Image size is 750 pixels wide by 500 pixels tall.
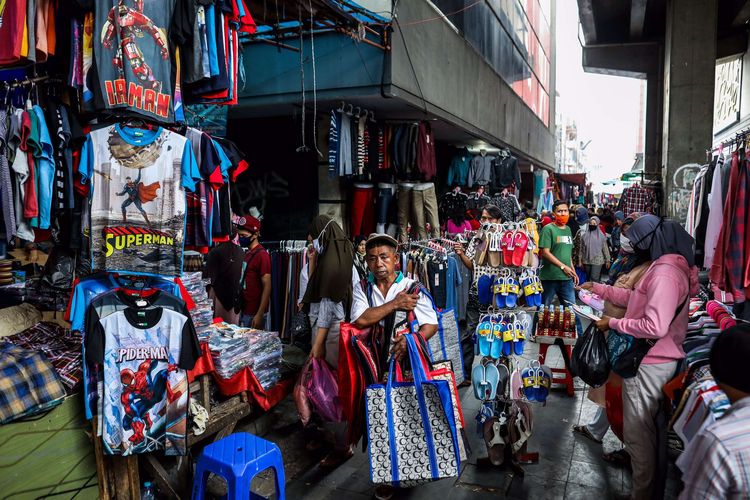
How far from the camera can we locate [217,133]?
7.01m

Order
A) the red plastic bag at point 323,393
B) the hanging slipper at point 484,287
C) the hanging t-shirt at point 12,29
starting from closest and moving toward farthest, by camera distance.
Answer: the hanging t-shirt at point 12,29 → the red plastic bag at point 323,393 → the hanging slipper at point 484,287

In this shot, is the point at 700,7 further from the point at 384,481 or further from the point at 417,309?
the point at 384,481

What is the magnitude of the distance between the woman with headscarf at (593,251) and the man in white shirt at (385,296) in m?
8.26

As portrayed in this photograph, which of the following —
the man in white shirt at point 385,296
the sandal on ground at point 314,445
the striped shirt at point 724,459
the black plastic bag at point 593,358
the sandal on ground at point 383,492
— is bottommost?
the sandal on ground at point 314,445

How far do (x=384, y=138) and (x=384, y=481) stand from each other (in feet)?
21.0

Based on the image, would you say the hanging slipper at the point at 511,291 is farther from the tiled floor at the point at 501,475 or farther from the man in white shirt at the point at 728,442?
the man in white shirt at the point at 728,442

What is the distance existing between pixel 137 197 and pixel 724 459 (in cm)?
352

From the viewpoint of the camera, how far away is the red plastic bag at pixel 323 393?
459 cm

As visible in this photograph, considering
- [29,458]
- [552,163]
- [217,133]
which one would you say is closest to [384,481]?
[29,458]

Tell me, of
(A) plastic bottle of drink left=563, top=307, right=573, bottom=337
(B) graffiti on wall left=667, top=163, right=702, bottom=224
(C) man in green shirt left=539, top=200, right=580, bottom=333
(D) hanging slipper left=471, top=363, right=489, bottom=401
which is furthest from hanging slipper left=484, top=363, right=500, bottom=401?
(B) graffiti on wall left=667, top=163, right=702, bottom=224

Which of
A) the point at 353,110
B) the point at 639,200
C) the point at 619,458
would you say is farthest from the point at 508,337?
the point at 639,200

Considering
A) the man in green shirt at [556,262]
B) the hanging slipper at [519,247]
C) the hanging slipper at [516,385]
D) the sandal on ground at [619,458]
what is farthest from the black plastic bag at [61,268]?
the man in green shirt at [556,262]

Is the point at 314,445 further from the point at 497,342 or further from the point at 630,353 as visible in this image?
the point at 630,353

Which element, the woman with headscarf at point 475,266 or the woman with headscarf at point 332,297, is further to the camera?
the woman with headscarf at point 475,266
